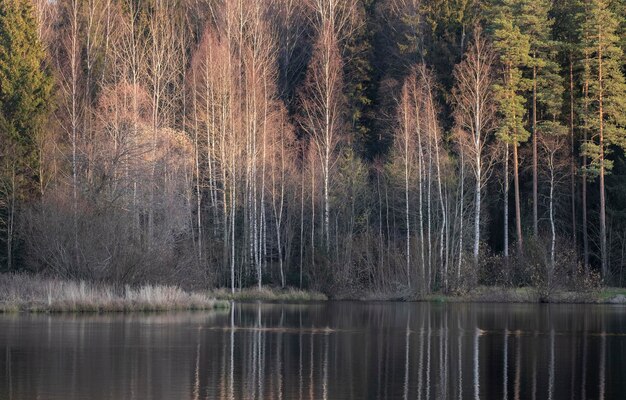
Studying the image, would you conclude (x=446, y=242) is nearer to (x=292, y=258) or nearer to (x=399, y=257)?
(x=399, y=257)

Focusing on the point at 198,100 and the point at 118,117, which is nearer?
the point at 118,117

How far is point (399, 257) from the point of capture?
181 ft

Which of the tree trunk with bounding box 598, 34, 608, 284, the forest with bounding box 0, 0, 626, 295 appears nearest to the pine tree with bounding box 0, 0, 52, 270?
the forest with bounding box 0, 0, 626, 295

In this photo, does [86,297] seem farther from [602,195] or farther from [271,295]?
[602,195]

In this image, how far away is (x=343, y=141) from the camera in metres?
64.4

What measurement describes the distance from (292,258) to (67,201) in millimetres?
20953

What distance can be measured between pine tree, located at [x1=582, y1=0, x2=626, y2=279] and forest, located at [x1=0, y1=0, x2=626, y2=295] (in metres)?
0.14

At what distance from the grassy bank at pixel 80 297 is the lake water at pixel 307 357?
155cm

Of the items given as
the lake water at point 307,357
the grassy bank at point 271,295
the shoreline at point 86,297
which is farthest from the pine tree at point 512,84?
the shoreline at point 86,297

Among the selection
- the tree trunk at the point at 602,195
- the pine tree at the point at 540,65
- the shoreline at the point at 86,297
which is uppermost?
the pine tree at the point at 540,65

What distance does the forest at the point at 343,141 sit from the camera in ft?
177

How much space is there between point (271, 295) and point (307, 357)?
28.8 m

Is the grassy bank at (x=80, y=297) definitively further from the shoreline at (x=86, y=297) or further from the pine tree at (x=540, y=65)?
the pine tree at (x=540, y=65)

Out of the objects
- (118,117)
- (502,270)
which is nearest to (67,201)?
(118,117)
